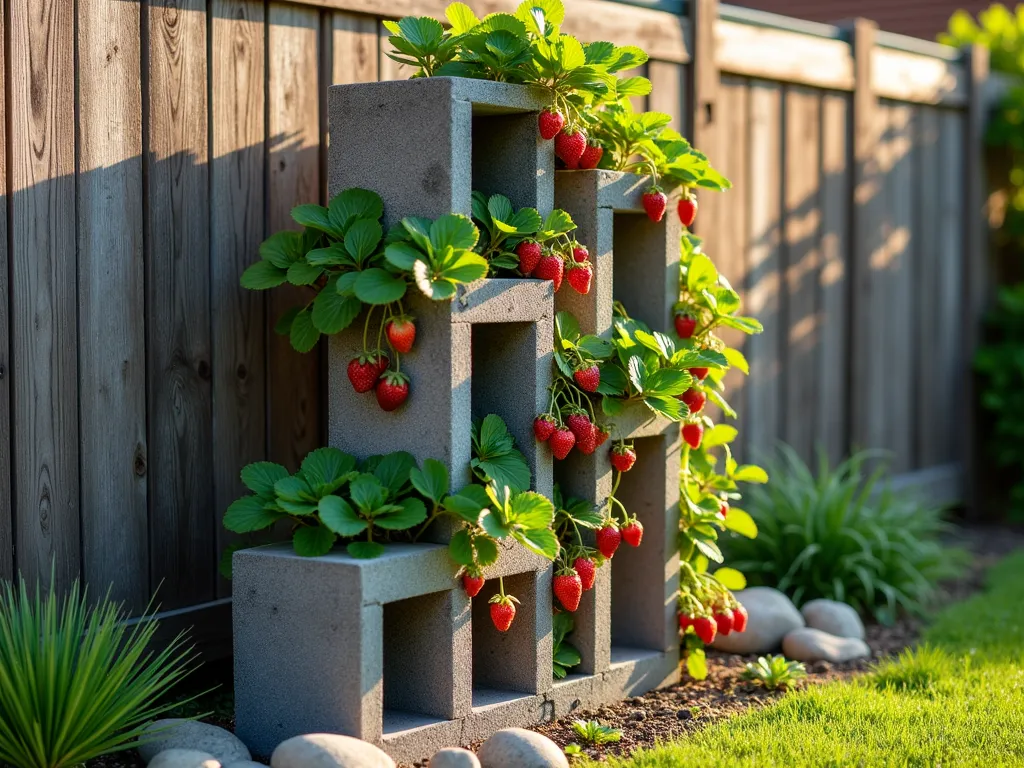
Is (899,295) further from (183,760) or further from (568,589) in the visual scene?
(183,760)

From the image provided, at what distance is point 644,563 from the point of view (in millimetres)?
3926

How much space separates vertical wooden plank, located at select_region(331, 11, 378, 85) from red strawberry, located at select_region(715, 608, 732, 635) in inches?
74.7

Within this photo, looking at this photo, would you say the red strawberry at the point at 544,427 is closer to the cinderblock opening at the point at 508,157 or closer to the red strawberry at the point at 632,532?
the red strawberry at the point at 632,532

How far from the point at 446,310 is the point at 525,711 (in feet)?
3.53

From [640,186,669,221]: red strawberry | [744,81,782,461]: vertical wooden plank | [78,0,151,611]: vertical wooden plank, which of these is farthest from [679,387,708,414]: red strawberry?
[744,81,782,461]: vertical wooden plank

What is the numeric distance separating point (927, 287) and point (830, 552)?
2131mm

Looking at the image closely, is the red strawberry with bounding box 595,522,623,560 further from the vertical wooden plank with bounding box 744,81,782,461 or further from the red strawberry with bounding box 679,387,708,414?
the vertical wooden plank with bounding box 744,81,782,461

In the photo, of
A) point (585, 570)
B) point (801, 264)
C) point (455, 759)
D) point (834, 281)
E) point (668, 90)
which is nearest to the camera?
point (455, 759)

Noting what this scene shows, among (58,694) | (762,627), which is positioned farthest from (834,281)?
(58,694)

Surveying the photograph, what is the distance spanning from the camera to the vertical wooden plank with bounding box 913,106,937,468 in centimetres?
647

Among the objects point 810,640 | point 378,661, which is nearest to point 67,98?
point 378,661

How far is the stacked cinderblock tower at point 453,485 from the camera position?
9.92ft

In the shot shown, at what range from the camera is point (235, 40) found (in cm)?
357

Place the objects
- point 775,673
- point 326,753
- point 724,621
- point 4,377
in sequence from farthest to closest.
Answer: point 724,621 < point 775,673 < point 4,377 < point 326,753
